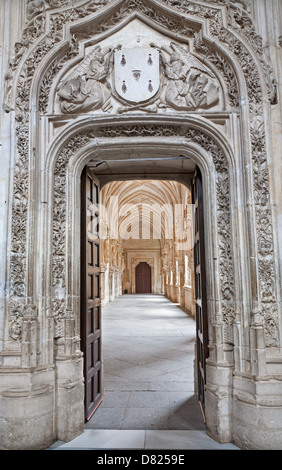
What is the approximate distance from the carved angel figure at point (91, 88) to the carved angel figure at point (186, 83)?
568mm

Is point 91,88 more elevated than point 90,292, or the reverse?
point 91,88

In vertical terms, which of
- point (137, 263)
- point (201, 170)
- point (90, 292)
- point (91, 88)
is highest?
point (91, 88)

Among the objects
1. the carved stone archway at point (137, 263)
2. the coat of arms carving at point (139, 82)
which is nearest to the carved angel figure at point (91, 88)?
the coat of arms carving at point (139, 82)

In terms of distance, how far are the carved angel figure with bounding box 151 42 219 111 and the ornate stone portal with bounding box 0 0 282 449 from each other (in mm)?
13

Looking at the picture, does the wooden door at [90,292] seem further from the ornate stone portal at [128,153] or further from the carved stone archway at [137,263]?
the carved stone archway at [137,263]

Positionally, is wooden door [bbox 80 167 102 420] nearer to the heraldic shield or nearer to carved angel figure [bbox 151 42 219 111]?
the heraldic shield

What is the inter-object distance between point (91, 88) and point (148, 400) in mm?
3643

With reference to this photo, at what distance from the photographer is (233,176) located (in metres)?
3.11

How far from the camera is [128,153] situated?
3.53 metres

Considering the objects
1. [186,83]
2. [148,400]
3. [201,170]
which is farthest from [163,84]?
[148,400]

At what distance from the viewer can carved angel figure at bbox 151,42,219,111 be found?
3.23 meters

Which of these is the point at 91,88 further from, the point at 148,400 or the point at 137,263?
the point at 137,263

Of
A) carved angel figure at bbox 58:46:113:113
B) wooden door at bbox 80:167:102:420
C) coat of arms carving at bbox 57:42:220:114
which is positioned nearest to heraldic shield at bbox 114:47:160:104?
coat of arms carving at bbox 57:42:220:114

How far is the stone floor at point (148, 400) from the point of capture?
293 centimetres
